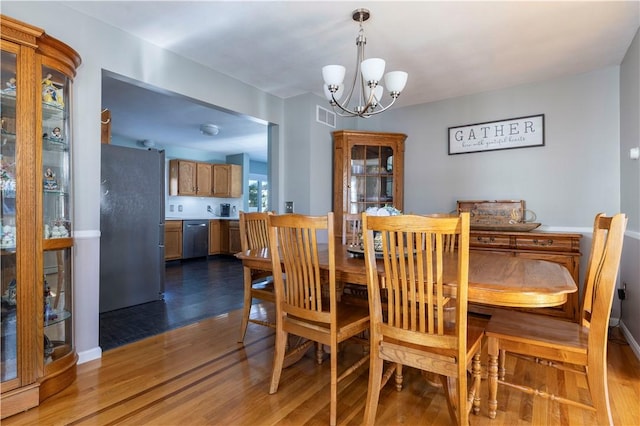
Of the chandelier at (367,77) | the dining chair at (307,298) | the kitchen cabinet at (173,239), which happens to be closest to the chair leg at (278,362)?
the dining chair at (307,298)

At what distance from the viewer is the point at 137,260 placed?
3.60 meters

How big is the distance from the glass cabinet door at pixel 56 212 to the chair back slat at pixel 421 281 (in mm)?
Answer: 1851

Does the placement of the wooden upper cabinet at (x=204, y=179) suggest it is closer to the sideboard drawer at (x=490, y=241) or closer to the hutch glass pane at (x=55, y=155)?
the hutch glass pane at (x=55, y=155)

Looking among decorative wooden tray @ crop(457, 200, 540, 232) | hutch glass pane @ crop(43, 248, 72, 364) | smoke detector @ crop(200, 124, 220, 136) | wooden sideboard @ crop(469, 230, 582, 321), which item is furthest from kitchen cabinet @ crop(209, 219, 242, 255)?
wooden sideboard @ crop(469, 230, 582, 321)

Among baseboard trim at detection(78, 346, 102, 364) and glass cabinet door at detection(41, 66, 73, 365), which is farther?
baseboard trim at detection(78, 346, 102, 364)

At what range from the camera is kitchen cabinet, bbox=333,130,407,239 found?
392cm

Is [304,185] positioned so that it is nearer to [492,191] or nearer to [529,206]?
[492,191]

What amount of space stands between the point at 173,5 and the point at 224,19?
33cm

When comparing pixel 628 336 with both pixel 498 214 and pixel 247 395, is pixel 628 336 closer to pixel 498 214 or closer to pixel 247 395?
pixel 498 214

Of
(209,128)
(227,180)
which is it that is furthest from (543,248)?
(227,180)

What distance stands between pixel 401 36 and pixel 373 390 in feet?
7.84

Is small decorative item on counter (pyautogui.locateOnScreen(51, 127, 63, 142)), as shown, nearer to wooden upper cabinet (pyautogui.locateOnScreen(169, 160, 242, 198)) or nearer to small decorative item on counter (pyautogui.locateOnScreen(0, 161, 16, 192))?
small decorative item on counter (pyautogui.locateOnScreen(0, 161, 16, 192))

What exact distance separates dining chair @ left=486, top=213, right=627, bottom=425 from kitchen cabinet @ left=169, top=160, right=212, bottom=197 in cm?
605

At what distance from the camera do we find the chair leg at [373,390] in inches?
59.4
